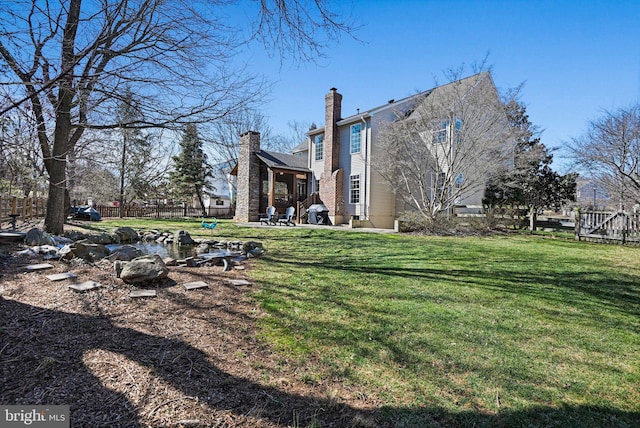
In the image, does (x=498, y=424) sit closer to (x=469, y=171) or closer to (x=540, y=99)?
(x=469, y=171)

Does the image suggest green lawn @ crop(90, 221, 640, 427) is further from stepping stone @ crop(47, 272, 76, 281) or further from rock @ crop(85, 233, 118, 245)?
rock @ crop(85, 233, 118, 245)

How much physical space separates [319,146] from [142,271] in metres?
16.5

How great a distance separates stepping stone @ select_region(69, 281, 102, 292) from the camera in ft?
12.3

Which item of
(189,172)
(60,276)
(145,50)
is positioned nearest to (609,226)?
(145,50)

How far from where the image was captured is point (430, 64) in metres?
13.4

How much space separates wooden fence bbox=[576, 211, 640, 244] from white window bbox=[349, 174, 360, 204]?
957cm

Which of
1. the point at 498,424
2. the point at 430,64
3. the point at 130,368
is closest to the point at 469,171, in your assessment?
the point at 430,64

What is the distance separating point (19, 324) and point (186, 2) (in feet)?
14.8

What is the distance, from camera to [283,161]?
19625mm

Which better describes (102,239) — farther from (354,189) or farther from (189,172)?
(189,172)

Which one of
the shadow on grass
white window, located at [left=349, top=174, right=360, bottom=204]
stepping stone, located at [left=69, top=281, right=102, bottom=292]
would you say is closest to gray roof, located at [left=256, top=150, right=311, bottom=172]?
white window, located at [left=349, top=174, right=360, bottom=204]

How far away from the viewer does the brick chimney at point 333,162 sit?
17859mm

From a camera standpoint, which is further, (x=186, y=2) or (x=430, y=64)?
(x=430, y=64)

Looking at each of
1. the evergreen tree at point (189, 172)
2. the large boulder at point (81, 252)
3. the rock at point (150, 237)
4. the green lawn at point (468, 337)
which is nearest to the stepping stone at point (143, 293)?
the green lawn at point (468, 337)
